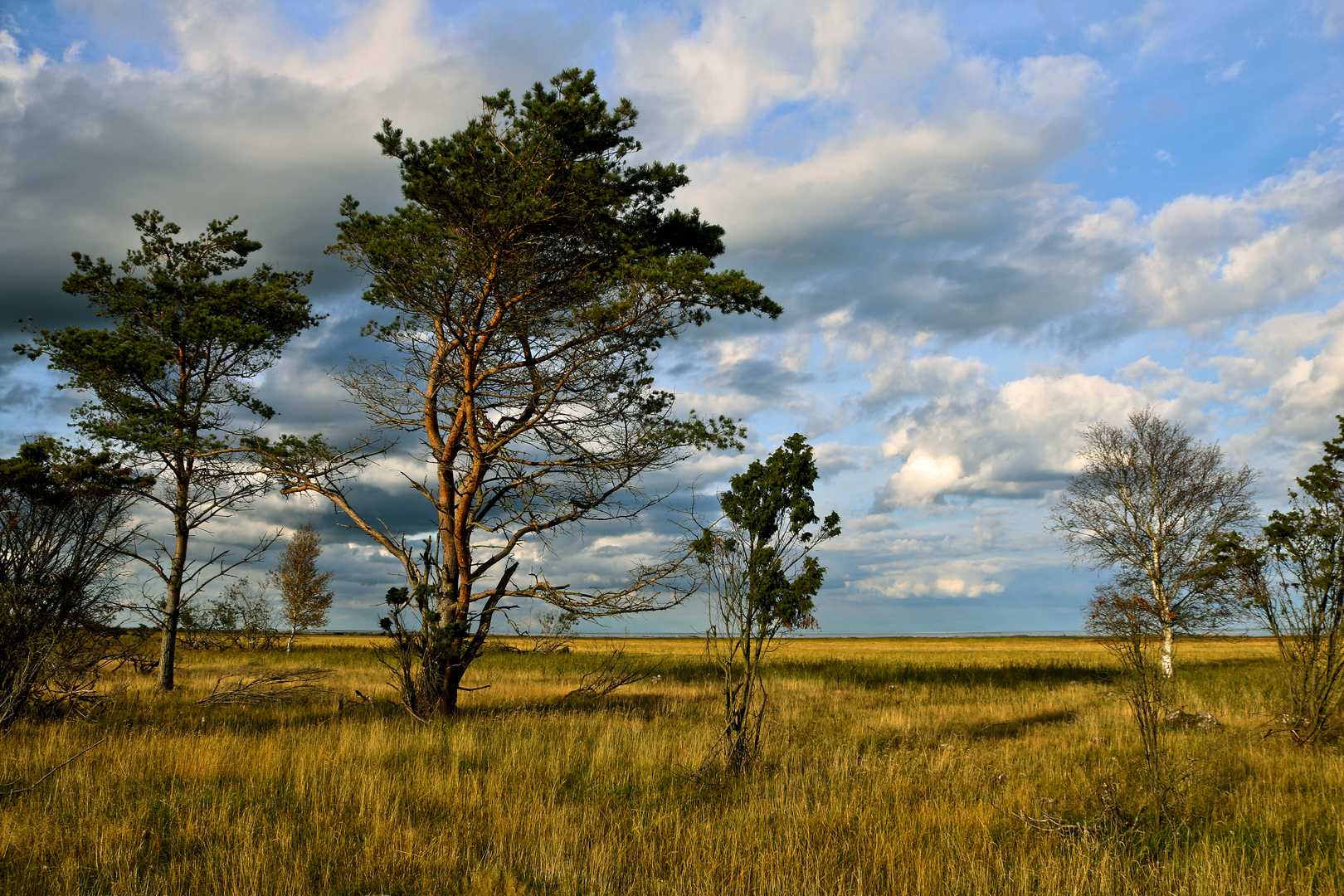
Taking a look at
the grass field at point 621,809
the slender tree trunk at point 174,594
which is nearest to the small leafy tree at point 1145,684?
the grass field at point 621,809

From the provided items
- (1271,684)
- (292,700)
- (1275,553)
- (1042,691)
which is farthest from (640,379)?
(1271,684)

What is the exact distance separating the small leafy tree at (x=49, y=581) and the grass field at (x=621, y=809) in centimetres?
84

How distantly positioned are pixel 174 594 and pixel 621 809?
14963 millimetres

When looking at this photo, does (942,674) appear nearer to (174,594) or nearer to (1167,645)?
(1167,645)

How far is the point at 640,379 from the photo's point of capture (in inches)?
525

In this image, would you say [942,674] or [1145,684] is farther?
[942,674]

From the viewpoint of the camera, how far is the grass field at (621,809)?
14.6 ft

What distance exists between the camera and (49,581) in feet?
31.3

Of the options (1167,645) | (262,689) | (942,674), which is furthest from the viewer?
(1167,645)

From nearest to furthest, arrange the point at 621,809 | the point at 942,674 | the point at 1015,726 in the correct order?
the point at 621,809 < the point at 1015,726 < the point at 942,674

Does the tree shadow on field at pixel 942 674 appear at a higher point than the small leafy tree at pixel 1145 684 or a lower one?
lower

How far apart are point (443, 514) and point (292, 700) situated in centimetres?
553

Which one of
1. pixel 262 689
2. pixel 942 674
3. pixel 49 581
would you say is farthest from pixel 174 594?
pixel 942 674

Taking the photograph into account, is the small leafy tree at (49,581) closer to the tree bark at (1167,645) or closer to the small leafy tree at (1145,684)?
the small leafy tree at (1145,684)
